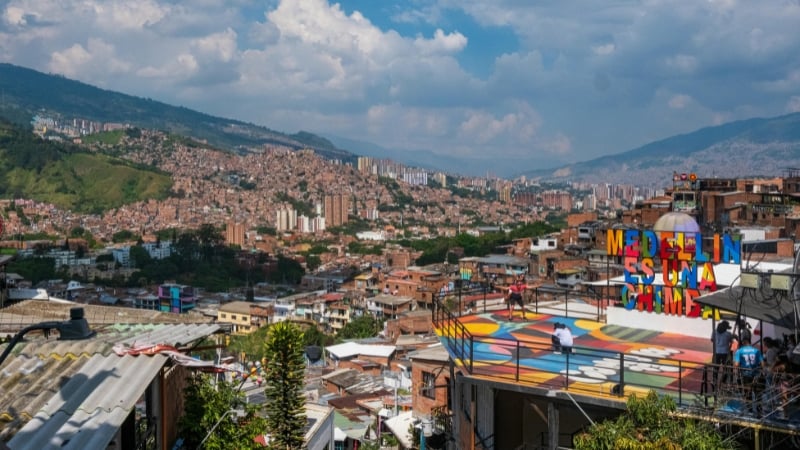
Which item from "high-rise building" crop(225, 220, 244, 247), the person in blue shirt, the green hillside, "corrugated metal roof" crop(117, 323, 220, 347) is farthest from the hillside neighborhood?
the green hillside

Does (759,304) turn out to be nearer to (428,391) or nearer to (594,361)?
(594,361)

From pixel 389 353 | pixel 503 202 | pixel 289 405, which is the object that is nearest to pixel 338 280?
pixel 389 353

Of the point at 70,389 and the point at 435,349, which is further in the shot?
the point at 435,349

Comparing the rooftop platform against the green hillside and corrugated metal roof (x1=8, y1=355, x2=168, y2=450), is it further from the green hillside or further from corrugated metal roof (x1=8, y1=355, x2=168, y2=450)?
the green hillside

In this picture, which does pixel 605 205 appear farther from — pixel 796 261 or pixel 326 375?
pixel 796 261

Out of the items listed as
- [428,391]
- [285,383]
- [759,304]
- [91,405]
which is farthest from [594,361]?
[428,391]

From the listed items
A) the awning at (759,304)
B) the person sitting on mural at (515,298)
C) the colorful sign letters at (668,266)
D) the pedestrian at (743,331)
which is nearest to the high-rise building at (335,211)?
the colorful sign letters at (668,266)
